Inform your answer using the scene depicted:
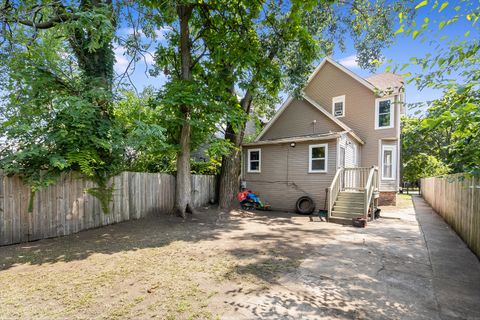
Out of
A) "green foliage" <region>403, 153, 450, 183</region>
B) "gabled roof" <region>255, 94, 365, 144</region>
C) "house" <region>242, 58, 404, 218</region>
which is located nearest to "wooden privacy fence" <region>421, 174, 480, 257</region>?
"house" <region>242, 58, 404, 218</region>

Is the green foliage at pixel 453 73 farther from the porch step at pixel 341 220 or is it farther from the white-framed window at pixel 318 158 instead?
the white-framed window at pixel 318 158

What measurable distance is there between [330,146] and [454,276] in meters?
7.24

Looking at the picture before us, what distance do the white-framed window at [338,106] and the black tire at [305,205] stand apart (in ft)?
20.6

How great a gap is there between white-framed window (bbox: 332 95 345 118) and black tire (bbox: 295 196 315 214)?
6276mm

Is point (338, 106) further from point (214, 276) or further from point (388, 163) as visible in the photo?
point (214, 276)

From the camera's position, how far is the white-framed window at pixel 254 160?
13.0 meters

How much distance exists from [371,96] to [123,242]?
13822 millimetres

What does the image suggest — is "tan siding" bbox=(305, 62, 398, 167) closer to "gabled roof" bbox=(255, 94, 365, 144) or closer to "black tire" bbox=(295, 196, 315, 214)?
"gabled roof" bbox=(255, 94, 365, 144)

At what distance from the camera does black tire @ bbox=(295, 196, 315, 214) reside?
10988 mm

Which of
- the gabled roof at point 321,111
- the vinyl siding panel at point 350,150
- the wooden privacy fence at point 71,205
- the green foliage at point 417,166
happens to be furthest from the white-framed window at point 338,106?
the green foliage at point 417,166

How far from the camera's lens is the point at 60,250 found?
4969 mm

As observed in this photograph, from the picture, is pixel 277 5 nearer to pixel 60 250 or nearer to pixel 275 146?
pixel 275 146

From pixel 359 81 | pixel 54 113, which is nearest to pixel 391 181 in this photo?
pixel 359 81

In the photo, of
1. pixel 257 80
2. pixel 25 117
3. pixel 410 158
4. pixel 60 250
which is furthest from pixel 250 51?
pixel 410 158
